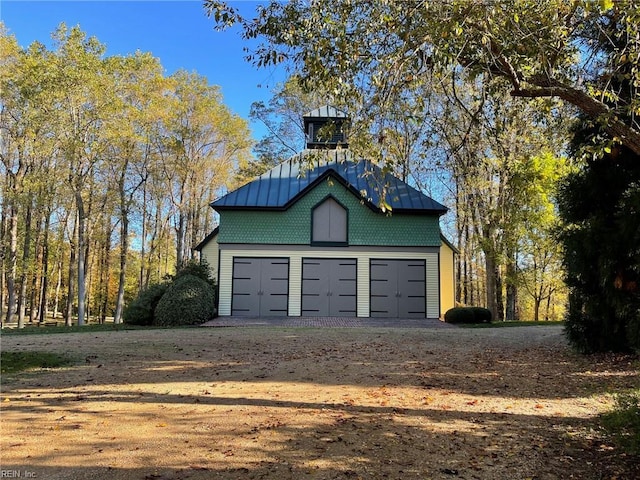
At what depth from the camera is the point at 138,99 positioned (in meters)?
25.0

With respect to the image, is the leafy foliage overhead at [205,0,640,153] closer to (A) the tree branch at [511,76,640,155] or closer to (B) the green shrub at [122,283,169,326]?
(A) the tree branch at [511,76,640,155]

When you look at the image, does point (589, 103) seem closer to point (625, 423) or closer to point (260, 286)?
point (625, 423)

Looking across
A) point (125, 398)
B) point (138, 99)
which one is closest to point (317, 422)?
point (125, 398)

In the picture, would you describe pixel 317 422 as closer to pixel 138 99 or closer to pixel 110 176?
pixel 138 99

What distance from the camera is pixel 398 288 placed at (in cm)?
2033

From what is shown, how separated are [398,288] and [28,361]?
1493cm

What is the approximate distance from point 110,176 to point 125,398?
2601 cm

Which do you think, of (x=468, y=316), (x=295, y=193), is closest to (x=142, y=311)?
(x=295, y=193)

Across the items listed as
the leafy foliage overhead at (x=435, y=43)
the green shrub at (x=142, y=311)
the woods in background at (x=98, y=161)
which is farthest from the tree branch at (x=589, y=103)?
the woods in background at (x=98, y=161)

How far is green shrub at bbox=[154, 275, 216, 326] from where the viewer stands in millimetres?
17016

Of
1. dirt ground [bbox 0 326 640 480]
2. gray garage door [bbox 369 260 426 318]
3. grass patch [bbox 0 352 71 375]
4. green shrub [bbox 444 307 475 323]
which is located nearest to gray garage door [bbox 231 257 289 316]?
gray garage door [bbox 369 260 426 318]

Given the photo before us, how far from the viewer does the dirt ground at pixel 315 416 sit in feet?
12.4

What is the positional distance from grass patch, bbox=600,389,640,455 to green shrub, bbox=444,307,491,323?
522 inches

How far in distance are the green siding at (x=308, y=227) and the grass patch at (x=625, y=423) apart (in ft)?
50.7
